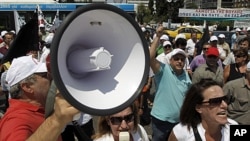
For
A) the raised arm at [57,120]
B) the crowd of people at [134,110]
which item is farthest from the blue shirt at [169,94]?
the raised arm at [57,120]

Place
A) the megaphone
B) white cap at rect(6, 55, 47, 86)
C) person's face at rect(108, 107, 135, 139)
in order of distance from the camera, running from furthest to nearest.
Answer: person's face at rect(108, 107, 135, 139), white cap at rect(6, 55, 47, 86), the megaphone

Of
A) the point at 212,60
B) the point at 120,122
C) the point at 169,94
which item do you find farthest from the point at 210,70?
the point at 120,122

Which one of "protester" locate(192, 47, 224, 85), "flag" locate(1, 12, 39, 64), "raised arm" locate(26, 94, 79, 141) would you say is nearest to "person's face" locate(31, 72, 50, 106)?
"raised arm" locate(26, 94, 79, 141)

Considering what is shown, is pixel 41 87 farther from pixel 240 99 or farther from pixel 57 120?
pixel 240 99

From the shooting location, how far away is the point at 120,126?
2553 millimetres

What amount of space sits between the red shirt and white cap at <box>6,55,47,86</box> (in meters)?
Result: 0.12

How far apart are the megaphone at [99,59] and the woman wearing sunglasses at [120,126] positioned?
3.73 feet

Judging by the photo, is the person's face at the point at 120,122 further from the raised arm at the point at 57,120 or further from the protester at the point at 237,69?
the protester at the point at 237,69

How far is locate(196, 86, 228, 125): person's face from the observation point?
254 centimetres

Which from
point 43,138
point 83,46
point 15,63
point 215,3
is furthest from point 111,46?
point 215,3

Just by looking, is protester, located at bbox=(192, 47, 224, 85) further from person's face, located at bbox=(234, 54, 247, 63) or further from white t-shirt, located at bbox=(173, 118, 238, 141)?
white t-shirt, located at bbox=(173, 118, 238, 141)

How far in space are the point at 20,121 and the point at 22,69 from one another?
436mm

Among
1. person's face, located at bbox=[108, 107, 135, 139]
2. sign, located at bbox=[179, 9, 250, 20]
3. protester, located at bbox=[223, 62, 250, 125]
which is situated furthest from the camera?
sign, located at bbox=[179, 9, 250, 20]

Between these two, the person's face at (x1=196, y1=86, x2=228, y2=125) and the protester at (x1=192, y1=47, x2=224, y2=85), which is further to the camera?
the protester at (x1=192, y1=47, x2=224, y2=85)
